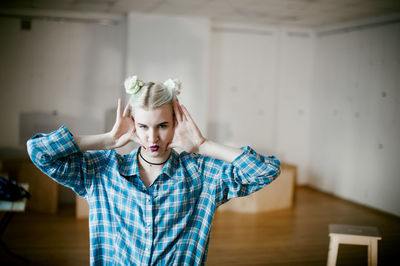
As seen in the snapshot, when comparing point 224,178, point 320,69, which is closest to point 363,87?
point 320,69

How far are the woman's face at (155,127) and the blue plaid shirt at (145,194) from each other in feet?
0.27

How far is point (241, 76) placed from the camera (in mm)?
6477

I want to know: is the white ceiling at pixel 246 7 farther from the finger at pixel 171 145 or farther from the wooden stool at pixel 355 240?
the finger at pixel 171 145

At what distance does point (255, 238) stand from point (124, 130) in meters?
3.08

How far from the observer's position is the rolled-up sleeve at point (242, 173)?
62.5 inches

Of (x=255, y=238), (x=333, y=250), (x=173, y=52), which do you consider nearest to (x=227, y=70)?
(x=173, y=52)

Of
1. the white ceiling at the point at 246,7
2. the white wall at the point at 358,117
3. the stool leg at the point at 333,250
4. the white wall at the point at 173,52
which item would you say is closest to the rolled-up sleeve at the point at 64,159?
the stool leg at the point at 333,250

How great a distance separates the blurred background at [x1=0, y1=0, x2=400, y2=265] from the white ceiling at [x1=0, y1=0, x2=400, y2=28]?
24mm

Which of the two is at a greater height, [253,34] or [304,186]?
[253,34]

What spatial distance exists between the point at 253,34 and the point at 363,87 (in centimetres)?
190

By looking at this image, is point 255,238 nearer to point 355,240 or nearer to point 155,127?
point 355,240

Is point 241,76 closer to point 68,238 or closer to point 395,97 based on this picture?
point 395,97

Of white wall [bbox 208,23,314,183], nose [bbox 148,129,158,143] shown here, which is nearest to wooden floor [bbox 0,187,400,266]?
white wall [bbox 208,23,314,183]

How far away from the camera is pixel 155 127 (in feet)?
5.23
